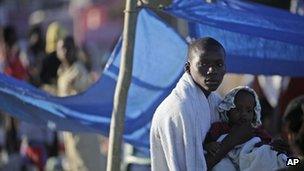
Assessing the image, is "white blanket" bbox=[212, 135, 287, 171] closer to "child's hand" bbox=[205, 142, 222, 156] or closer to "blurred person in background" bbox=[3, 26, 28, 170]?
"child's hand" bbox=[205, 142, 222, 156]

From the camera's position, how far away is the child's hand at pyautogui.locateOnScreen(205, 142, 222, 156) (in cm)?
491

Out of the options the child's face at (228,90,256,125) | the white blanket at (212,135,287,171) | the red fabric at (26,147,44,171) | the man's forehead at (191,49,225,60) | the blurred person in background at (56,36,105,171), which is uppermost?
the man's forehead at (191,49,225,60)

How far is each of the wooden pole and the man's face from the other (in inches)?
43.6

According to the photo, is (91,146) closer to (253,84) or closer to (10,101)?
(253,84)

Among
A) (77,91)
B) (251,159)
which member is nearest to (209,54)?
(251,159)

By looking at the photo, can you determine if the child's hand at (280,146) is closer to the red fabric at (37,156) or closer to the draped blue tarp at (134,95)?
the draped blue tarp at (134,95)

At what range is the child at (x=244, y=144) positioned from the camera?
4875 mm

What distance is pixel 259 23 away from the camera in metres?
6.23

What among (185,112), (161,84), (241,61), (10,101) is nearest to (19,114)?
(10,101)

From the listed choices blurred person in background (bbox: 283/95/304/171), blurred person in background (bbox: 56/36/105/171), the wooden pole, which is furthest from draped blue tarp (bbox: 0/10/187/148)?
blurred person in background (bbox: 283/95/304/171)

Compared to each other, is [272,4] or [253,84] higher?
[272,4]

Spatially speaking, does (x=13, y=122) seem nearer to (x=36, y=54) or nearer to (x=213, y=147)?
(x=36, y=54)

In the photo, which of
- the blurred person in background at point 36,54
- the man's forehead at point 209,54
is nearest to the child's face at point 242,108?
the man's forehead at point 209,54

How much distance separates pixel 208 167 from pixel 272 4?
445 centimetres
